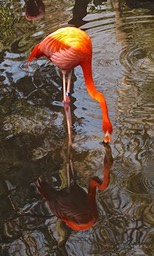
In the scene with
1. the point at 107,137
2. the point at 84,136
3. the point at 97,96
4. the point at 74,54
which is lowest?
the point at 84,136

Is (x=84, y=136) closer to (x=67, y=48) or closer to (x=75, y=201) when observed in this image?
(x=67, y=48)

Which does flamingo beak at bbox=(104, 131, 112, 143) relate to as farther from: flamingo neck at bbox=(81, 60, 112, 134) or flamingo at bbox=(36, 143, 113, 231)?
flamingo at bbox=(36, 143, 113, 231)

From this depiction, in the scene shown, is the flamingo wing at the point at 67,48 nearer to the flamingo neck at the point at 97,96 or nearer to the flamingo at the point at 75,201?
the flamingo neck at the point at 97,96

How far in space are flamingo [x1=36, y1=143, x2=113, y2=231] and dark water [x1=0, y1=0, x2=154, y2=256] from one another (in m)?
0.04

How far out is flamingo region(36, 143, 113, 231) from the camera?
326 cm

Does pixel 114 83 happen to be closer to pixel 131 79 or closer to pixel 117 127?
pixel 131 79

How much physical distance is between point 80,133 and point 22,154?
0.49 m

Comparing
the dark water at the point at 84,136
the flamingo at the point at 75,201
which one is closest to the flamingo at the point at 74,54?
the dark water at the point at 84,136

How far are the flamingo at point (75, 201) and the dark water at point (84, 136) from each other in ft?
0.14

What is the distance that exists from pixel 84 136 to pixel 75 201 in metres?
0.83

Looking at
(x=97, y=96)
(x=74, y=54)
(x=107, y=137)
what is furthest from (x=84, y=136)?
(x=74, y=54)

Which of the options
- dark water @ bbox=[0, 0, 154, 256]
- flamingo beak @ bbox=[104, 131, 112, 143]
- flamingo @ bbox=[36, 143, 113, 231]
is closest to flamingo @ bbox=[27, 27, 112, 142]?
flamingo beak @ bbox=[104, 131, 112, 143]

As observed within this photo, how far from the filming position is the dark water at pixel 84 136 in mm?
3154

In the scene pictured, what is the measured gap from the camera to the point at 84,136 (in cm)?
420
